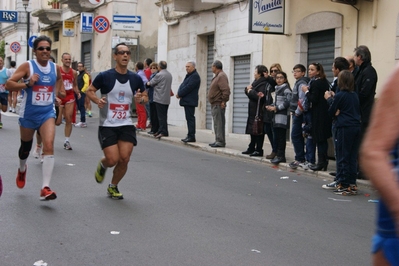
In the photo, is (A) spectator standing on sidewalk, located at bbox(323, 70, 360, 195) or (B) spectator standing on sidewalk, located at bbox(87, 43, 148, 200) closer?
(B) spectator standing on sidewalk, located at bbox(87, 43, 148, 200)

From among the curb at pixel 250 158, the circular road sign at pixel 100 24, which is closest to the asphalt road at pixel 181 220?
the curb at pixel 250 158

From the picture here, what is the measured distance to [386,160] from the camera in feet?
8.16

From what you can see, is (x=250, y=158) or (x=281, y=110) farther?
(x=250, y=158)

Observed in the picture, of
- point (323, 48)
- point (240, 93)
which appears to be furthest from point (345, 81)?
point (240, 93)

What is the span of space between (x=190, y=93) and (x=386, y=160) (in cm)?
1416

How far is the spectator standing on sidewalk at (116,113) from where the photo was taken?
8.15 meters

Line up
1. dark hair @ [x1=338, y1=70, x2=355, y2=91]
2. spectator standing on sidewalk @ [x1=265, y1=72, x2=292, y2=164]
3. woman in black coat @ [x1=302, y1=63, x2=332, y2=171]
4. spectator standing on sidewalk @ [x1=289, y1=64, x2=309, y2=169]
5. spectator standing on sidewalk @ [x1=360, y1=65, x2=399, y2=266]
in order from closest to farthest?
1. spectator standing on sidewalk @ [x1=360, y1=65, x2=399, y2=266]
2. dark hair @ [x1=338, y1=70, x2=355, y2=91]
3. woman in black coat @ [x1=302, y1=63, x2=332, y2=171]
4. spectator standing on sidewalk @ [x1=289, y1=64, x2=309, y2=169]
5. spectator standing on sidewalk @ [x1=265, y1=72, x2=292, y2=164]

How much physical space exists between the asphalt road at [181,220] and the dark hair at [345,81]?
1.56m

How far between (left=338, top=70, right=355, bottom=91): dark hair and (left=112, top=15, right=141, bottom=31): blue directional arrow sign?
15.5 metres

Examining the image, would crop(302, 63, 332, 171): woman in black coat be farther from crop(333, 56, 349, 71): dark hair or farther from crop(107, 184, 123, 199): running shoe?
crop(107, 184, 123, 199): running shoe

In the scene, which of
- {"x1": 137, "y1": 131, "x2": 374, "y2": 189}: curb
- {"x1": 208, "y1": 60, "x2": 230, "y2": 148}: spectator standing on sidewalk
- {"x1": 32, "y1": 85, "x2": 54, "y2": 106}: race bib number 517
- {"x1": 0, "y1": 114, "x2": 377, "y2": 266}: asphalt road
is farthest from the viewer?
{"x1": 208, "y1": 60, "x2": 230, "y2": 148}: spectator standing on sidewalk

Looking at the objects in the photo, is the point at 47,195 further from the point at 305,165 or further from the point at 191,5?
Answer: the point at 191,5

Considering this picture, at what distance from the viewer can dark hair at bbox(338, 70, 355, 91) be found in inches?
382

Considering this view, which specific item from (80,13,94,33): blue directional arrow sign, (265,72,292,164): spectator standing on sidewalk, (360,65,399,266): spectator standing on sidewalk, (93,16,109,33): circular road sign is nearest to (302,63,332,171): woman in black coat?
(265,72,292,164): spectator standing on sidewalk
